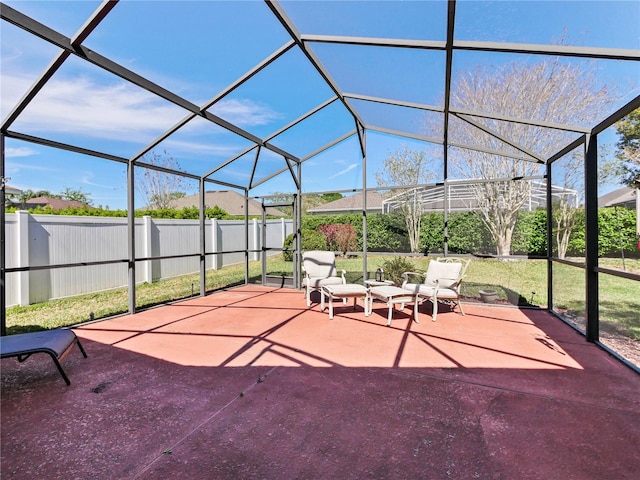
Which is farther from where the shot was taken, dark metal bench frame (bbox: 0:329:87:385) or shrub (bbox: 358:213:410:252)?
shrub (bbox: 358:213:410:252)

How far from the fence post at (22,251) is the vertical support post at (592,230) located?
840cm

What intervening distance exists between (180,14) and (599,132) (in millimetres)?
4752

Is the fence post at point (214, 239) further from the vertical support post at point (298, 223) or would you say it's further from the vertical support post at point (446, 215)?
the vertical support post at point (446, 215)

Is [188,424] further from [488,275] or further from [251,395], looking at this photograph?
[488,275]

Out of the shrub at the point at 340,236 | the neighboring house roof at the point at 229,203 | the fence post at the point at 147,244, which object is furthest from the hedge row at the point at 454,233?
the fence post at the point at 147,244

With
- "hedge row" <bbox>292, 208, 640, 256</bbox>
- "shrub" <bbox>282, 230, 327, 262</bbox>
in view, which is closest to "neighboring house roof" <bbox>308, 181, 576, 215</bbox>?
"hedge row" <bbox>292, 208, 640, 256</bbox>

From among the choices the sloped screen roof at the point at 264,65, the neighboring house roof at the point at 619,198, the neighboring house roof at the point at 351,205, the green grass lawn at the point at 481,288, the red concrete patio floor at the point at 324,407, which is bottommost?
the red concrete patio floor at the point at 324,407

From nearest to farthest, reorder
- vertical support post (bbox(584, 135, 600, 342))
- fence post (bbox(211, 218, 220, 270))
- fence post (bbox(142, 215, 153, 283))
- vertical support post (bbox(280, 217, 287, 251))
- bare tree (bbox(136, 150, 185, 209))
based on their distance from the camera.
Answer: vertical support post (bbox(584, 135, 600, 342)) → fence post (bbox(142, 215, 153, 283)) → vertical support post (bbox(280, 217, 287, 251)) → fence post (bbox(211, 218, 220, 270)) → bare tree (bbox(136, 150, 185, 209))

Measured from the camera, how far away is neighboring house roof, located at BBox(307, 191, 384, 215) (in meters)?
7.25

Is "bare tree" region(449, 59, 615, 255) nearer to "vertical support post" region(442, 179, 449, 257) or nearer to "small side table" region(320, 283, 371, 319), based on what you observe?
"vertical support post" region(442, 179, 449, 257)

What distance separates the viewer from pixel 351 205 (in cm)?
784

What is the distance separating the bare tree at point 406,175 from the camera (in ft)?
23.0

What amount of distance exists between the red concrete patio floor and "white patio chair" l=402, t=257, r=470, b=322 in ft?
2.82

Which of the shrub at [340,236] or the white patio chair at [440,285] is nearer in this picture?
the white patio chair at [440,285]
